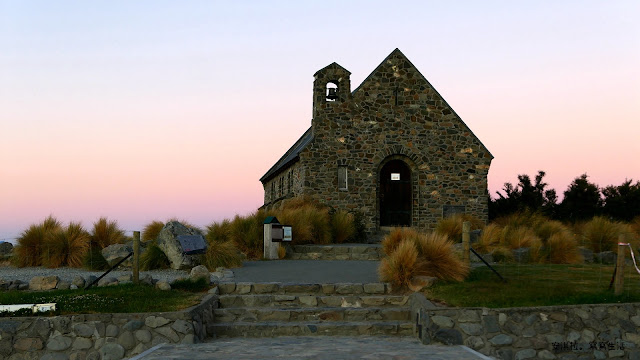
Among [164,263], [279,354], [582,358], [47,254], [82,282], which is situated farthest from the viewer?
[47,254]

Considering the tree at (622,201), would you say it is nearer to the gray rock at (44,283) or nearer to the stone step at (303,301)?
the stone step at (303,301)

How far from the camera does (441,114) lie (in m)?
25.5

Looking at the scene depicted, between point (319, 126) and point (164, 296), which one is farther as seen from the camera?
point (319, 126)

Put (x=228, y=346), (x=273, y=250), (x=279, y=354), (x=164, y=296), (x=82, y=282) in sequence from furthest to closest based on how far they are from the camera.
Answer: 1. (x=273, y=250)
2. (x=82, y=282)
3. (x=164, y=296)
4. (x=228, y=346)
5. (x=279, y=354)

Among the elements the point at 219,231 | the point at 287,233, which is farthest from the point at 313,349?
the point at 219,231

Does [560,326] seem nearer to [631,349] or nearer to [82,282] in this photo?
[631,349]

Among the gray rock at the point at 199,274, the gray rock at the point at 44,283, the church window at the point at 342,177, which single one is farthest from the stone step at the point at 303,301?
the church window at the point at 342,177

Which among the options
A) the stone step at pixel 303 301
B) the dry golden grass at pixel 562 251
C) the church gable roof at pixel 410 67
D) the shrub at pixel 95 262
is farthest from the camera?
the church gable roof at pixel 410 67

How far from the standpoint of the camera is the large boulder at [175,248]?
14953mm

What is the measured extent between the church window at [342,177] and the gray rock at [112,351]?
613 inches

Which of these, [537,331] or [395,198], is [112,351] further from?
[395,198]

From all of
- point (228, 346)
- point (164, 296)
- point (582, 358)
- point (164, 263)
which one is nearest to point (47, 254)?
point (164, 263)

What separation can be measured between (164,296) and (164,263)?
4.42 meters

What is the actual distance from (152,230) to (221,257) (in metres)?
4.33
